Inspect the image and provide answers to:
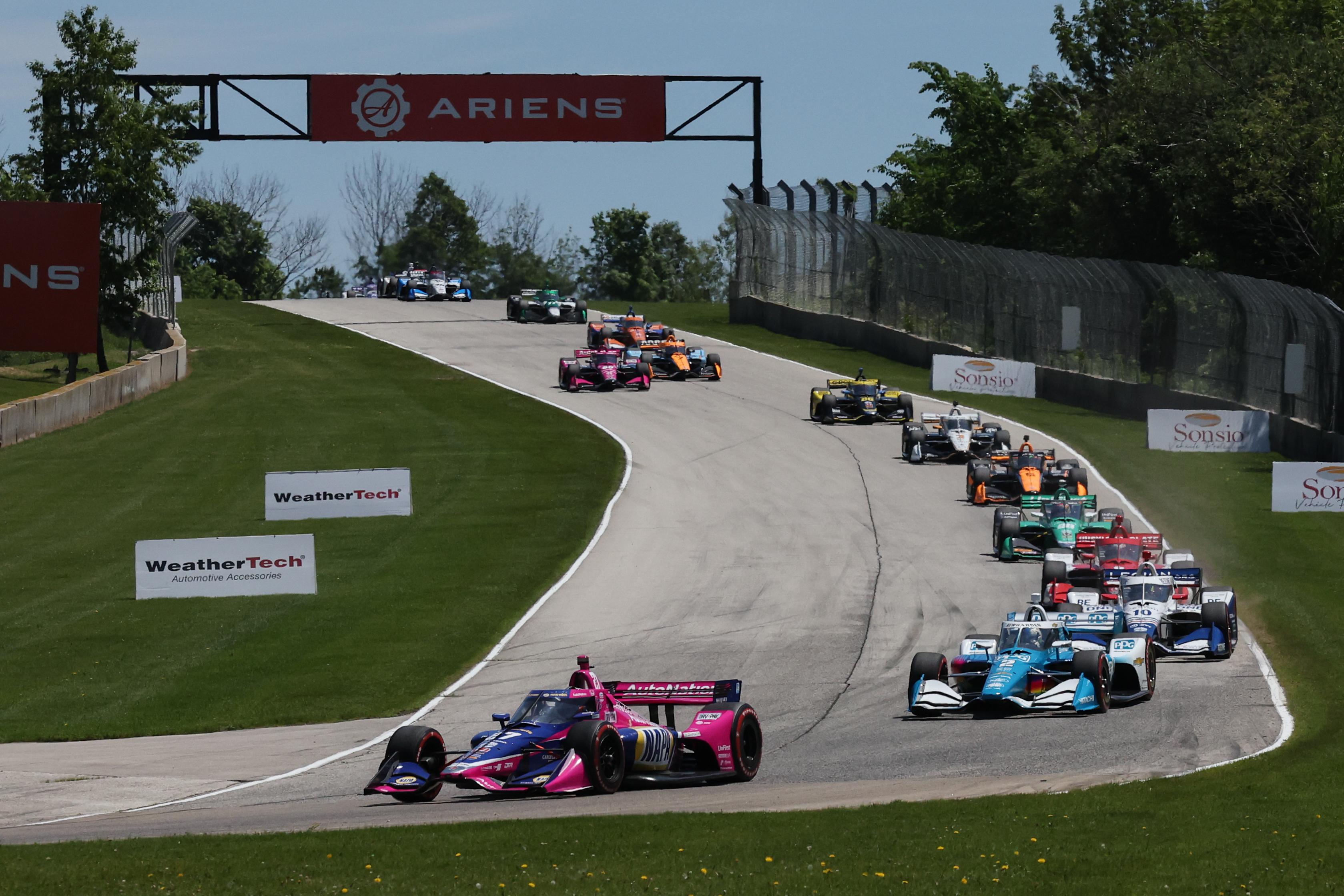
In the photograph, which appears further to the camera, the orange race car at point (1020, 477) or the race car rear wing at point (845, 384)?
the race car rear wing at point (845, 384)

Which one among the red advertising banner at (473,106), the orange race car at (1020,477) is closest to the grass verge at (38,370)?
the red advertising banner at (473,106)

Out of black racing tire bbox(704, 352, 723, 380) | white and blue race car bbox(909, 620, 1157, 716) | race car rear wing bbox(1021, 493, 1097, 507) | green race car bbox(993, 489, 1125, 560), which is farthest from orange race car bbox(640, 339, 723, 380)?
white and blue race car bbox(909, 620, 1157, 716)

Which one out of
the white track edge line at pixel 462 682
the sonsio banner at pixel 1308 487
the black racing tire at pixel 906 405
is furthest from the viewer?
the black racing tire at pixel 906 405

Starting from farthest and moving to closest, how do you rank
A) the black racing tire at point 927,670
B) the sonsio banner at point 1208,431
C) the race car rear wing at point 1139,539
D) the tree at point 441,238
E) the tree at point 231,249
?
1. the tree at point 441,238
2. the tree at point 231,249
3. the sonsio banner at point 1208,431
4. the race car rear wing at point 1139,539
5. the black racing tire at point 927,670

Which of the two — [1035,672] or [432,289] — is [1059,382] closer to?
[1035,672]

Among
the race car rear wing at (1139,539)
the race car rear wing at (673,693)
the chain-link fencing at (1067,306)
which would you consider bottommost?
the race car rear wing at (1139,539)

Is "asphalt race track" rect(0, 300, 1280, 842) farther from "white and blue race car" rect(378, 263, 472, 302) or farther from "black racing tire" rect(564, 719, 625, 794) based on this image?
"white and blue race car" rect(378, 263, 472, 302)

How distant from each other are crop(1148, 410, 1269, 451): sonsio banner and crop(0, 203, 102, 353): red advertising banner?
2394 centimetres

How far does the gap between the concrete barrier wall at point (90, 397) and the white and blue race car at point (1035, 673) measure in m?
28.9

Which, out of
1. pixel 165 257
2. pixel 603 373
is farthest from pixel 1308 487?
pixel 165 257

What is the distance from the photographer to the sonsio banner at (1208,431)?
4088 cm

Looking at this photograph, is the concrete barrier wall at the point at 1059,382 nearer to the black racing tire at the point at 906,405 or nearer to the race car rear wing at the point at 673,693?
the black racing tire at the point at 906,405

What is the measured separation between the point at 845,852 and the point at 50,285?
77.9 ft

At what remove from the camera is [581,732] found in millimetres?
15086
